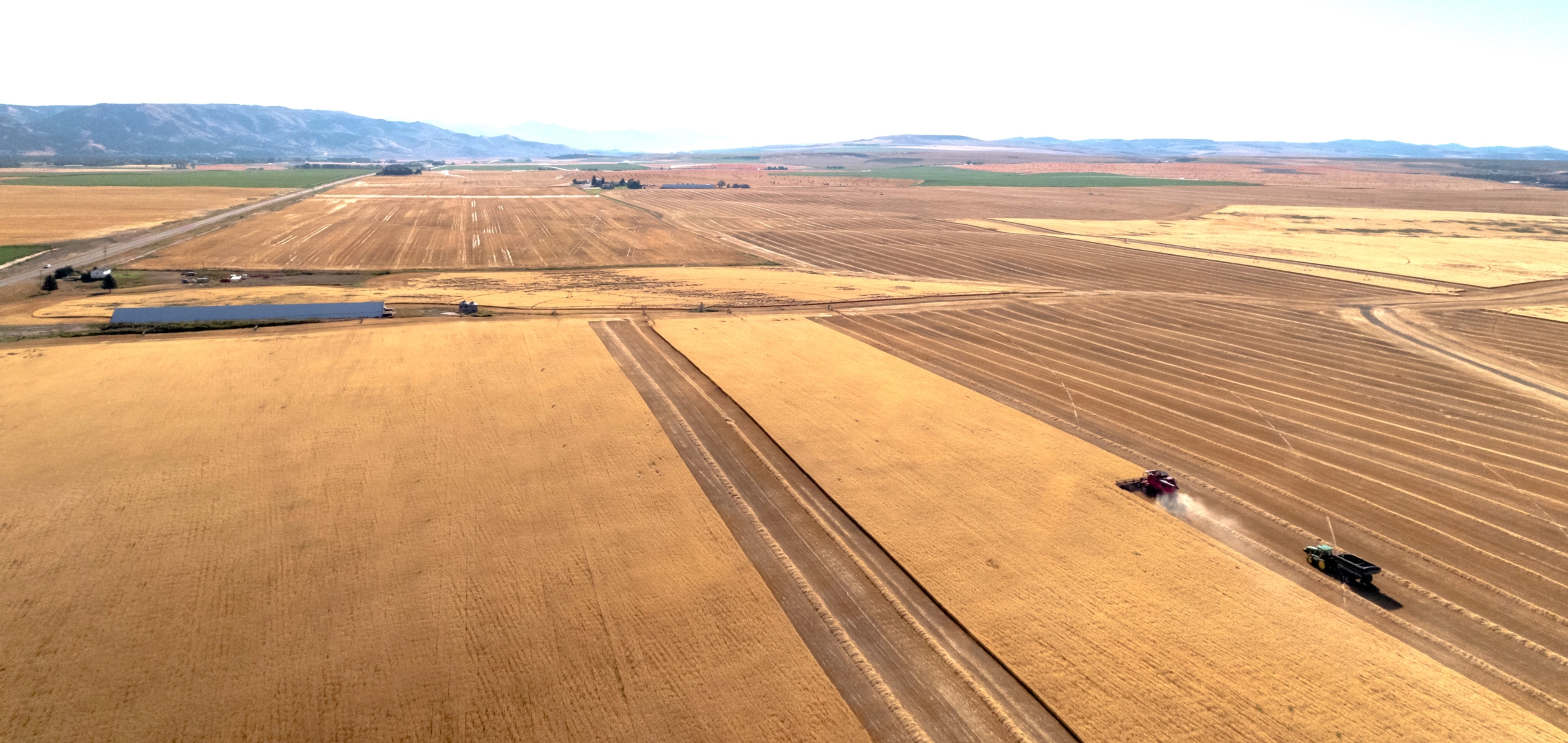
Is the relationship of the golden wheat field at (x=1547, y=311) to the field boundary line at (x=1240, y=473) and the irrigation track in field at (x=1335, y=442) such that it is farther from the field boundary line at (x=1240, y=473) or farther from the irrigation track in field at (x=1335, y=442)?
the field boundary line at (x=1240, y=473)

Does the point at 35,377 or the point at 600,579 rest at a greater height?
the point at 35,377

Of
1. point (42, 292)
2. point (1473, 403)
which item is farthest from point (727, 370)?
point (42, 292)

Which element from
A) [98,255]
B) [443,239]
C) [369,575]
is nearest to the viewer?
[369,575]

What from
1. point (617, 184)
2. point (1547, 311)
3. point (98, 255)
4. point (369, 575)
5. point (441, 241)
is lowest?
point (369, 575)

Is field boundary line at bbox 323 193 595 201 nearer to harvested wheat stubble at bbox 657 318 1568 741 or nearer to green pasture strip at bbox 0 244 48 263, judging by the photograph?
green pasture strip at bbox 0 244 48 263

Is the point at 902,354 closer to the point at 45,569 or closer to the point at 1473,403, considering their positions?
the point at 1473,403

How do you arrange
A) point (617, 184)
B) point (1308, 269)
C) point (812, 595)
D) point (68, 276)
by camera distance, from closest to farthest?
point (812, 595)
point (68, 276)
point (1308, 269)
point (617, 184)

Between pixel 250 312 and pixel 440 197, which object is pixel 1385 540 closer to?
pixel 250 312

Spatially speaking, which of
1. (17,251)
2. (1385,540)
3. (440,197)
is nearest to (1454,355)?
(1385,540)
